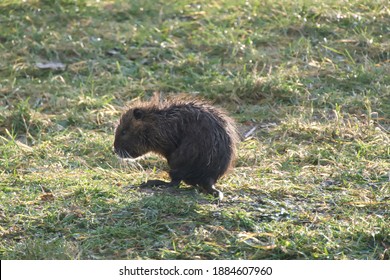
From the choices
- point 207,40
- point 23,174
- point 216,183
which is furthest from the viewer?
point 207,40

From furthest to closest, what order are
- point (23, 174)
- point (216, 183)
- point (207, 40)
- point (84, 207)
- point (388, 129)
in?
point (207, 40)
point (388, 129)
point (23, 174)
point (216, 183)
point (84, 207)

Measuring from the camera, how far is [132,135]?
737 centimetres

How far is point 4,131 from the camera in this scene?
8742 millimetres

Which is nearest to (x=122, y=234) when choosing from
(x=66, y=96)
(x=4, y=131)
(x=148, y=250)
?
(x=148, y=250)

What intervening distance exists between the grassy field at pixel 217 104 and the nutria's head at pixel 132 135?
21 cm

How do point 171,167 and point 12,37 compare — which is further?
point 12,37

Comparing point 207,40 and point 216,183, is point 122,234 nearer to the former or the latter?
point 216,183

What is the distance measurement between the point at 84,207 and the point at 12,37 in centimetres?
510

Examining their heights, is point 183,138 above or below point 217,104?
above

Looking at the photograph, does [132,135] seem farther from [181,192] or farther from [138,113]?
[181,192]

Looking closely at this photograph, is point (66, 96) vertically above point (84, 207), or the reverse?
point (84, 207)

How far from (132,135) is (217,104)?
2.26m

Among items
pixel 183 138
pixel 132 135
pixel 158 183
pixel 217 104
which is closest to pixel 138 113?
pixel 132 135
